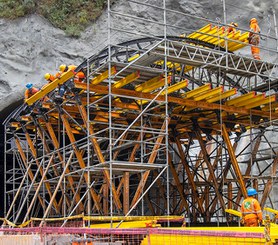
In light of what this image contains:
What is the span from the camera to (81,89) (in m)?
17.8

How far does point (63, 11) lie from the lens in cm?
2658

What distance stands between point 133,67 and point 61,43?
10.1 meters

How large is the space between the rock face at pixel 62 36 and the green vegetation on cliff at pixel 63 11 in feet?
1.08

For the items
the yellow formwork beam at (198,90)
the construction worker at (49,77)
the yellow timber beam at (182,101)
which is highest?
the construction worker at (49,77)

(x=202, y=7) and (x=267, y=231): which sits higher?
(x=202, y=7)

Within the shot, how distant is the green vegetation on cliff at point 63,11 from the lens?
25.4 m

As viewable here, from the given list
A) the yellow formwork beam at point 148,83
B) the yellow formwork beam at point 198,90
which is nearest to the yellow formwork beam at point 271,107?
the yellow formwork beam at point 198,90

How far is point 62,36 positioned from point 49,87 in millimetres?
7235

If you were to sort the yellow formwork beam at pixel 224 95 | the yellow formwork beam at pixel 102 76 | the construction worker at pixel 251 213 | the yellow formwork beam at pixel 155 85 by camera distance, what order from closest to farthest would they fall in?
the construction worker at pixel 251 213, the yellow formwork beam at pixel 102 76, the yellow formwork beam at pixel 155 85, the yellow formwork beam at pixel 224 95

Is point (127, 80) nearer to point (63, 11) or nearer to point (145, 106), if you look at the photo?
point (145, 106)

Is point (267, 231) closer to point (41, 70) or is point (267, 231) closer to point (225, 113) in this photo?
point (225, 113)

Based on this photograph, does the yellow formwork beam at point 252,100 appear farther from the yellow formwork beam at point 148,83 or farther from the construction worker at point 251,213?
the construction worker at point 251,213

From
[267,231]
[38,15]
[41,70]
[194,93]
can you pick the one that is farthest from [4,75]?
[267,231]

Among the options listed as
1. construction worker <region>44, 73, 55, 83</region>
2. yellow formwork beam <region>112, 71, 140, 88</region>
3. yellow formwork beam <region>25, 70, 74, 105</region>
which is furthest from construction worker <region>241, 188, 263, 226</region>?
construction worker <region>44, 73, 55, 83</region>
